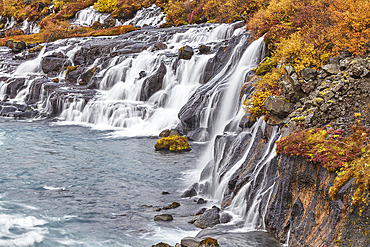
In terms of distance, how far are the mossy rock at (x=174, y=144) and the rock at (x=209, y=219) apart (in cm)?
954

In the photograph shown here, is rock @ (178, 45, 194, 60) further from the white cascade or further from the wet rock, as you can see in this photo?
the wet rock

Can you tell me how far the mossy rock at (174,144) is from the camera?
22109 millimetres

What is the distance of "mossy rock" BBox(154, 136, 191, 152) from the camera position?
22109mm

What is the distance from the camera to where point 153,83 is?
3066 cm

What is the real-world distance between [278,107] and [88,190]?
28.8ft

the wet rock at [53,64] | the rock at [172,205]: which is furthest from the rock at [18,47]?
the rock at [172,205]

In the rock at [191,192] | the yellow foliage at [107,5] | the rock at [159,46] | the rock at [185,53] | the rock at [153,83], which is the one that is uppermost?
the yellow foliage at [107,5]

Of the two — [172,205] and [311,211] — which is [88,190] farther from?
[311,211]

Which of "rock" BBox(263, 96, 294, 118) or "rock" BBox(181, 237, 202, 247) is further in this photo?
"rock" BBox(263, 96, 294, 118)

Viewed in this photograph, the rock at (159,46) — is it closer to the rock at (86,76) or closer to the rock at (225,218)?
the rock at (86,76)

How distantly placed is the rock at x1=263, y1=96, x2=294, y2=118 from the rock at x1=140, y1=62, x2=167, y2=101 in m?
18.7

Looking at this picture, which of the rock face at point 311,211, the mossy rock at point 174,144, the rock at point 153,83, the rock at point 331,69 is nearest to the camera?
the rock face at point 311,211

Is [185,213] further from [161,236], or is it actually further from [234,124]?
[234,124]

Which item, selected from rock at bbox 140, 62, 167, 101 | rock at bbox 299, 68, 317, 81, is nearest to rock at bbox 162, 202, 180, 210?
rock at bbox 299, 68, 317, 81
